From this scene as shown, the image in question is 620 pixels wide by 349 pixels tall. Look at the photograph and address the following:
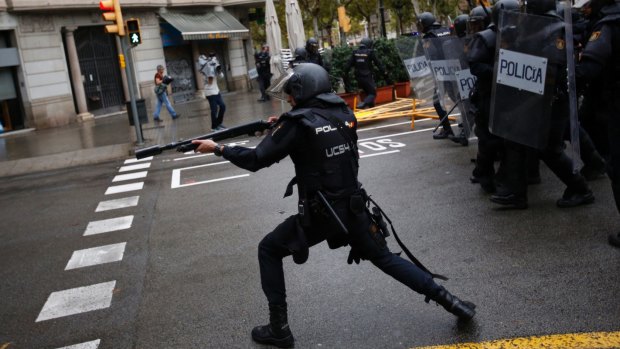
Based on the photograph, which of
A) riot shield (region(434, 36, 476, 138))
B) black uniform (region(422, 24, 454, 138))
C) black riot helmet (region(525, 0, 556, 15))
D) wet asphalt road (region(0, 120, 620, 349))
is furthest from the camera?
black uniform (region(422, 24, 454, 138))

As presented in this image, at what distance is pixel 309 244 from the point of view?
379cm

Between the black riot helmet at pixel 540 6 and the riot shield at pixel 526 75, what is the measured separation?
0.88 ft

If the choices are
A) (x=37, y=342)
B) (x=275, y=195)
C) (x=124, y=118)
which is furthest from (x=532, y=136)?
(x=124, y=118)

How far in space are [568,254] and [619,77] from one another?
53.5 inches

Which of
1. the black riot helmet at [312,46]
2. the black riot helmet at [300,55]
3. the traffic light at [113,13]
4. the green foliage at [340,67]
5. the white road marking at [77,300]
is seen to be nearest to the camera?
the white road marking at [77,300]

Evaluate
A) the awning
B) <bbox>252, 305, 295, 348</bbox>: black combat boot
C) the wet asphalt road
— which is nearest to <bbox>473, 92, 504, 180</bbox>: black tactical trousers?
the wet asphalt road

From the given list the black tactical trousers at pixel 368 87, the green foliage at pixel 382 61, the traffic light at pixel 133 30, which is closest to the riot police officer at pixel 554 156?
the black tactical trousers at pixel 368 87

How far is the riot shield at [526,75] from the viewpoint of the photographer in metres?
5.26

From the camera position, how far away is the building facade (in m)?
21.3

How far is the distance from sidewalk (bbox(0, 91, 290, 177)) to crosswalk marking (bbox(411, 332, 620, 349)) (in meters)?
10.7

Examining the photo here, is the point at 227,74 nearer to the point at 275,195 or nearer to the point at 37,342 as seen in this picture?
the point at 275,195

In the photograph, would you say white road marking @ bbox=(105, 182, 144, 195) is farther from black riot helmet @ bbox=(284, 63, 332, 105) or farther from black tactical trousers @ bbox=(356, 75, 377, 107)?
black riot helmet @ bbox=(284, 63, 332, 105)

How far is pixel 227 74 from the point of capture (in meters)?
30.1

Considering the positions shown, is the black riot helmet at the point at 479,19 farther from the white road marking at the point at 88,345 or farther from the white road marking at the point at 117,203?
the white road marking at the point at 88,345
